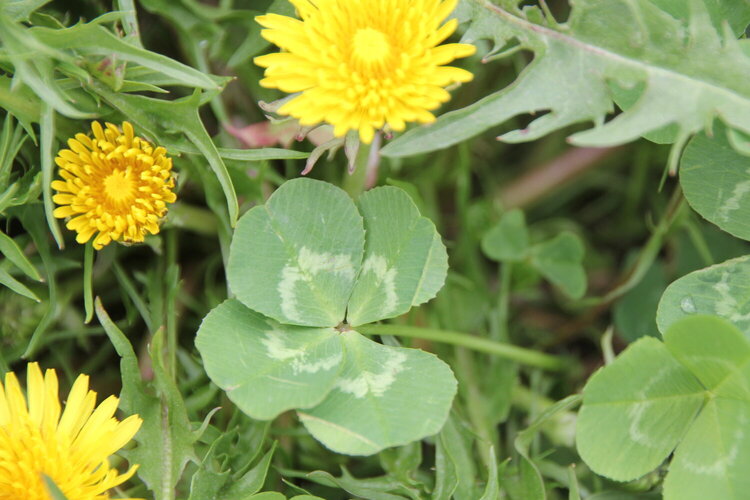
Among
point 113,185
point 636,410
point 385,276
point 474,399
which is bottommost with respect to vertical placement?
point 474,399

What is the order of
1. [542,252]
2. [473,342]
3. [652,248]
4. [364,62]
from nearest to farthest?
1. [364,62]
2. [473,342]
3. [652,248]
4. [542,252]

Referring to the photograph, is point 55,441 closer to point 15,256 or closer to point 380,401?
point 15,256

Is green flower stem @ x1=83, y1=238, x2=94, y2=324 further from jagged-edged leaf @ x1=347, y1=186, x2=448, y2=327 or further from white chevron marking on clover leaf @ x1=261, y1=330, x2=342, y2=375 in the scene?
jagged-edged leaf @ x1=347, y1=186, x2=448, y2=327

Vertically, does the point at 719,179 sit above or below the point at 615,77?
below

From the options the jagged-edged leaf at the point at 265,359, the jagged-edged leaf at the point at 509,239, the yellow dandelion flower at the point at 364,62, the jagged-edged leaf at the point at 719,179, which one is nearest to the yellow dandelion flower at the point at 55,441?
the jagged-edged leaf at the point at 265,359

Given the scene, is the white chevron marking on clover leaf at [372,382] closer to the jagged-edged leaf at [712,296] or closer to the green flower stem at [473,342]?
the green flower stem at [473,342]

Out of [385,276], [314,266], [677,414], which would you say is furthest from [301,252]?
[677,414]
